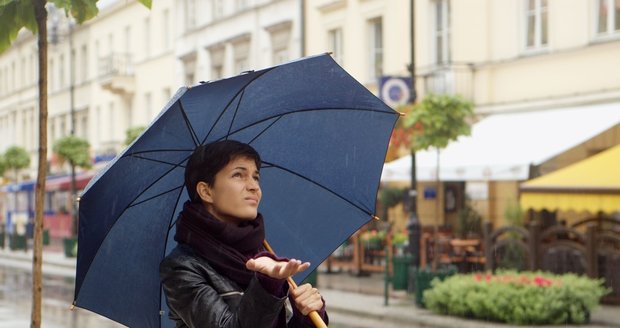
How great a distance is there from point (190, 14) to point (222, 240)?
134 ft

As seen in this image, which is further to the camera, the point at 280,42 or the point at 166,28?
the point at 166,28

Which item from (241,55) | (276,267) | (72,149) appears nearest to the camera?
(276,267)

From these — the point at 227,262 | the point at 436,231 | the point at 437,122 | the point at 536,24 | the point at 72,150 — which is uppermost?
the point at 536,24

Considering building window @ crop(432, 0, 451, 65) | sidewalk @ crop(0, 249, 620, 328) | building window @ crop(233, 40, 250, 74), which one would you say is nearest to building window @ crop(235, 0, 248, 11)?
building window @ crop(233, 40, 250, 74)

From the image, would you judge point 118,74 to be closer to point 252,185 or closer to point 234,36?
point 234,36

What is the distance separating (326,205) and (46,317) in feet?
42.1

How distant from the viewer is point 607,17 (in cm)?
2206

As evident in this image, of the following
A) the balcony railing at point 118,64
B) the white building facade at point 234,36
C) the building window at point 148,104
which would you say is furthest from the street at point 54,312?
the balcony railing at point 118,64

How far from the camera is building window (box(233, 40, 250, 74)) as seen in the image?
124ft

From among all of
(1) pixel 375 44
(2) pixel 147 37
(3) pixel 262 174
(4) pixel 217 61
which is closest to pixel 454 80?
(1) pixel 375 44

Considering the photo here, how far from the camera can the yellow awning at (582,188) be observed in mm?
16453

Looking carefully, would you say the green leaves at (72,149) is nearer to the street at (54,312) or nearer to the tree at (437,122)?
the street at (54,312)

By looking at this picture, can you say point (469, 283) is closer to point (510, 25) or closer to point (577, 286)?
point (577, 286)

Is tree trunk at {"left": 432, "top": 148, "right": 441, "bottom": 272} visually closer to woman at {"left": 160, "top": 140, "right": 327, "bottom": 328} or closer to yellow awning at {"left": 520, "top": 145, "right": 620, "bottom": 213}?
yellow awning at {"left": 520, "top": 145, "right": 620, "bottom": 213}
